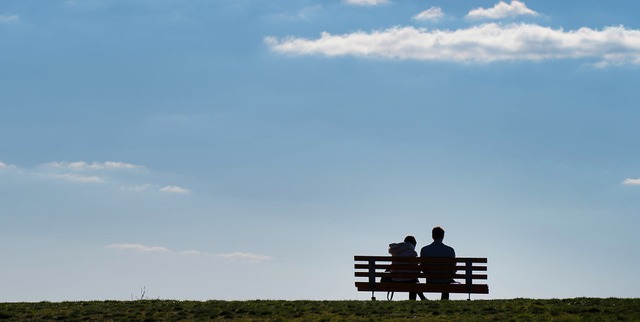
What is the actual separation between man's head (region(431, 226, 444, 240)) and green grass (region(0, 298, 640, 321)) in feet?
11.8

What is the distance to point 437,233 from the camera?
28.7 metres

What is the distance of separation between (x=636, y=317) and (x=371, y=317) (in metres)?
5.07

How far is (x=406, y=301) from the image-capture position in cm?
2542

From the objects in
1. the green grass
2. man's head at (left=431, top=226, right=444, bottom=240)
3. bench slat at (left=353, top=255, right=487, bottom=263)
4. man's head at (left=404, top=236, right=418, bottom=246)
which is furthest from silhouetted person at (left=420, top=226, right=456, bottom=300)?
the green grass

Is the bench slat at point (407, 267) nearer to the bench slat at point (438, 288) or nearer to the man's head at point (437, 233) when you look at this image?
the bench slat at point (438, 288)

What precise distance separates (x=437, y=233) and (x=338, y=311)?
570cm

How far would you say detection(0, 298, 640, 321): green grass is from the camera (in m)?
22.7

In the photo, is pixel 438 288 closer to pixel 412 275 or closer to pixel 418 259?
pixel 412 275

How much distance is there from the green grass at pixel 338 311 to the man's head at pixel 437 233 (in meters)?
3.58

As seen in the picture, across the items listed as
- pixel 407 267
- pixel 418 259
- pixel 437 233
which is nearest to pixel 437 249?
pixel 437 233

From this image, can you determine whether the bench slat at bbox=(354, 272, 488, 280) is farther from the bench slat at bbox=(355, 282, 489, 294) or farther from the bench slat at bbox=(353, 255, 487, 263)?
the bench slat at bbox=(353, 255, 487, 263)

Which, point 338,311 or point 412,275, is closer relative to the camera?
point 338,311

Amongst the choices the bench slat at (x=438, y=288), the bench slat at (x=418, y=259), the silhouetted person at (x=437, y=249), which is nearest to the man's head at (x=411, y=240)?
the silhouetted person at (x=437, y=249)

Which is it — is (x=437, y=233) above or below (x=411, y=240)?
above
